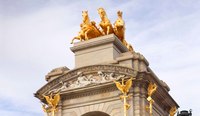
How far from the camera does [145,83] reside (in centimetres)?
3619

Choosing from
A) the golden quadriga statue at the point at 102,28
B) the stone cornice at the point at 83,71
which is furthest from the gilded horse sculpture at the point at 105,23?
the stone cornice at the point at 83,71

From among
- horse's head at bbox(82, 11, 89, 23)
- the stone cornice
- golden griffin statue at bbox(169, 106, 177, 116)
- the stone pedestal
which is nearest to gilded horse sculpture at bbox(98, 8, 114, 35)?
horse's head at bbox(82, 11, 89, 23)

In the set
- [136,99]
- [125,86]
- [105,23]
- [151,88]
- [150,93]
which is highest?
[105,23]

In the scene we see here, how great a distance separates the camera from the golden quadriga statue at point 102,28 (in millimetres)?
40969

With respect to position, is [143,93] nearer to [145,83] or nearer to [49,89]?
[145,83]

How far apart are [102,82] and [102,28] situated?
20.3ft

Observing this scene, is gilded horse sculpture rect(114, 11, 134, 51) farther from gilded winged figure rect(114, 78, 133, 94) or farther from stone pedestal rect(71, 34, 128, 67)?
gilded winged figure rect(114, 78, 133, 94)

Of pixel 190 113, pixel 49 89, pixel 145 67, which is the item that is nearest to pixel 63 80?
pixel 49 89

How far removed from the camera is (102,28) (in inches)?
1628

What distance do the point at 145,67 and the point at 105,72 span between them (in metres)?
2.94

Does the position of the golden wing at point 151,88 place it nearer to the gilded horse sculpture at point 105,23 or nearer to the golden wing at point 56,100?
the gilded horse sculpture at point 105,23

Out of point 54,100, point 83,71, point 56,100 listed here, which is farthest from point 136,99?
point 54,100

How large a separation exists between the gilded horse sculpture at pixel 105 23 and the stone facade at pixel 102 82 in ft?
4.42

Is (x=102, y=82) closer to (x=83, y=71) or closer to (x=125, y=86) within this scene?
(x=83, y=71)
